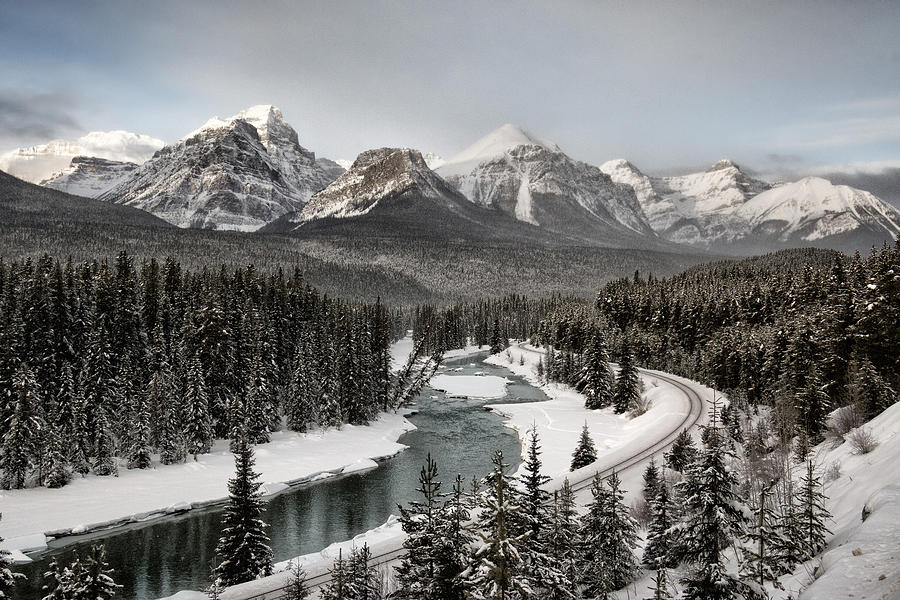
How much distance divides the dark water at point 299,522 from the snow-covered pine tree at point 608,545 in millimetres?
22956

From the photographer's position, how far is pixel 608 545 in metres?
21.3

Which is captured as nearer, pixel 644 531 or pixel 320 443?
pixel 644 531

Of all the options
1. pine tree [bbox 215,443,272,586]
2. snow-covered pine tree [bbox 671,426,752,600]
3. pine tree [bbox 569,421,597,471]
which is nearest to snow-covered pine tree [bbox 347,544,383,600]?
pine tree [bbox 215,443,272,586]

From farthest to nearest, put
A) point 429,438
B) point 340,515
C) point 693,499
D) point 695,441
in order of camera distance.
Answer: point 429,438
point 695,441
point 340,515
point 693,499

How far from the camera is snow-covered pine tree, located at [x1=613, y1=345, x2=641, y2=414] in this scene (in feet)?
243

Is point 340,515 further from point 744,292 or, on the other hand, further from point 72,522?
point 744,292

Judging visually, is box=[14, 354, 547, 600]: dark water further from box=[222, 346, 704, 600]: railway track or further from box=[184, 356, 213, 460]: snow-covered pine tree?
box=[184, 356, 213, 460]: snow-covered pine tree

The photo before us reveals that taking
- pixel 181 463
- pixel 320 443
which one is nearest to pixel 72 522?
pixel 181 463

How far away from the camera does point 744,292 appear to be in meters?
104

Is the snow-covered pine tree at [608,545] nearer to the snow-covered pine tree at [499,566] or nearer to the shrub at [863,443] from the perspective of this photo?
the snow-covered pine tree at [499,566]

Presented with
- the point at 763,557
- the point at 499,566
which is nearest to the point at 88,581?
the point at 499,566

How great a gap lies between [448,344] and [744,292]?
87610 mm

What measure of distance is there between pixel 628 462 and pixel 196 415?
41.3 metres

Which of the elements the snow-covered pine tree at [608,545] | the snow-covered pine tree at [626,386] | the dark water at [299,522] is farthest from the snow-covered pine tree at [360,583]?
the snow-covered pine tree at [626,386]
